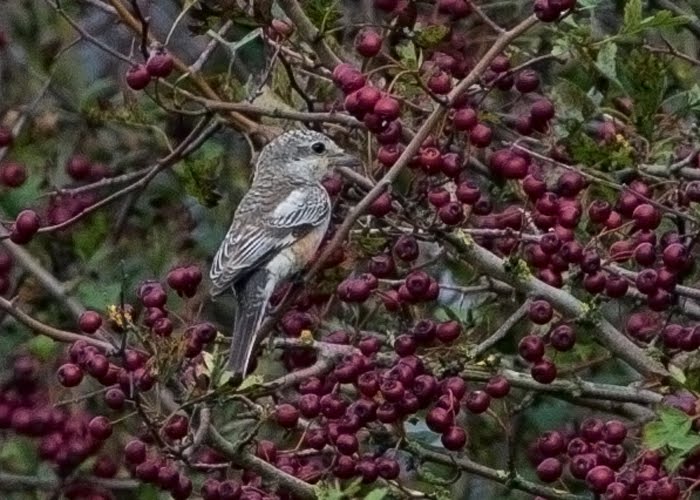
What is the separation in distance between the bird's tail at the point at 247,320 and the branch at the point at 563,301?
56 cm

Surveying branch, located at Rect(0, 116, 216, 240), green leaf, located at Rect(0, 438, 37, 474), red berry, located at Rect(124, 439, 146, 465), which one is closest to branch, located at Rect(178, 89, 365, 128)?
branch, located at Rect(0, 116, 216, 240)

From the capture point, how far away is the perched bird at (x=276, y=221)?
4.96 meters

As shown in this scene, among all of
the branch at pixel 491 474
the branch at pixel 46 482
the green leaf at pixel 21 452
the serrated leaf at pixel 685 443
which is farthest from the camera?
the green leaf at pixel 21 452

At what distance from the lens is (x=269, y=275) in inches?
203

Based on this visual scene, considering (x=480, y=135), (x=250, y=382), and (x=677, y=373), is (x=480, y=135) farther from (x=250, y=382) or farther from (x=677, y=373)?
(x=250, y=382)

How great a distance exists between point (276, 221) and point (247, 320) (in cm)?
98

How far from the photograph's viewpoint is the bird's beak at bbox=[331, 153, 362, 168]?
4773 millimetres

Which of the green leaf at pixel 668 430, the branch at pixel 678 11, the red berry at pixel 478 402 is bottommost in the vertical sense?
the red berry at pixel 478 402

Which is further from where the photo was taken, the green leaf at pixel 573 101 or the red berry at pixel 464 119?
the green leaf at pixel 573 101

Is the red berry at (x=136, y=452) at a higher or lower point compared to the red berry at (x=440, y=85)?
Answer: lower

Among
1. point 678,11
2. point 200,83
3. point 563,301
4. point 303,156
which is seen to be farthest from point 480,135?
point 303,156

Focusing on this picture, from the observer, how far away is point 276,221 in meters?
5.51

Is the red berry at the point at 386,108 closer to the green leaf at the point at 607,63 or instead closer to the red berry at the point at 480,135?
the red berry at the point at 480,135

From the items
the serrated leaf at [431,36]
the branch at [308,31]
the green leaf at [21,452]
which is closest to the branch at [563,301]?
the serrated leaf at [431,36]
